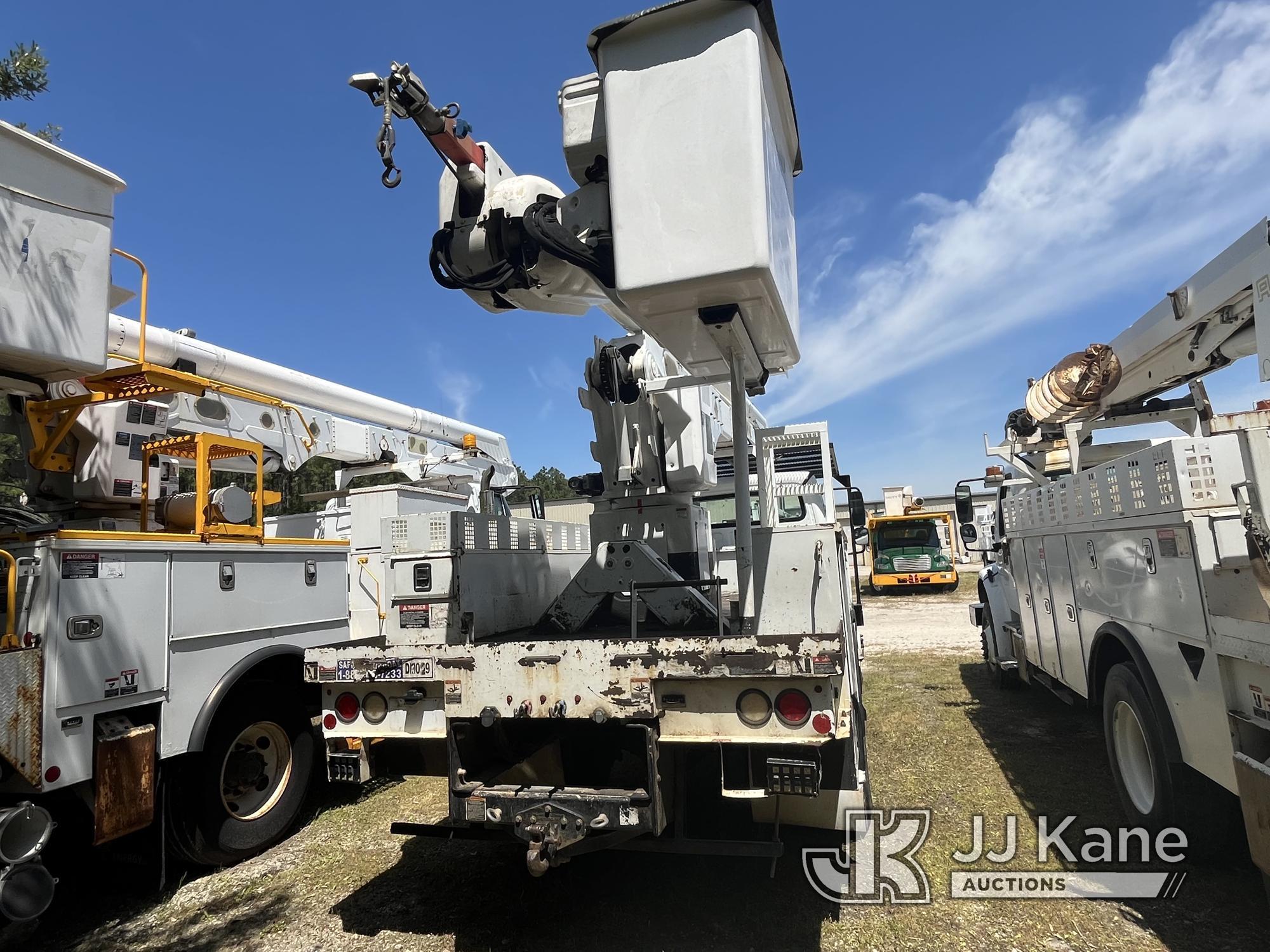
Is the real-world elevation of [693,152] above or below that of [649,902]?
above

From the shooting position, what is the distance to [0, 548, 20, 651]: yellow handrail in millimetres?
3428

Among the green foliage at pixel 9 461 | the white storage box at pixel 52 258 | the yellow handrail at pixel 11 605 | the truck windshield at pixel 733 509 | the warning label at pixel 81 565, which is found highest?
the white storage box at pixel 52 258

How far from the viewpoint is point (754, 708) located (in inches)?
110

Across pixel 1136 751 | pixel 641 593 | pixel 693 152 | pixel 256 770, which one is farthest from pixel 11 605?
pixel 1136 751

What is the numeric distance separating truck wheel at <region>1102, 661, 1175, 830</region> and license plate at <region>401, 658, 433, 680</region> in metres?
3.48

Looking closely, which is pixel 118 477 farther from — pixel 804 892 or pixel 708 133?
pixel 804 892

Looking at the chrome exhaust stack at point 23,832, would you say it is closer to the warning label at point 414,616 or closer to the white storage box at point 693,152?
the warning label at point 414,616

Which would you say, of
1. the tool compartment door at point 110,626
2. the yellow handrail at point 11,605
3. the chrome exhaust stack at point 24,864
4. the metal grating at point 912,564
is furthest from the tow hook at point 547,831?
the metal grating at point 912,564

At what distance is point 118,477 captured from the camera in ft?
17.5

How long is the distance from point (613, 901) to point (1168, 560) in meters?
3.11

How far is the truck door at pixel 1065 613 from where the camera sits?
482cm

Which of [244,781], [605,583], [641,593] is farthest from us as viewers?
[244,781]

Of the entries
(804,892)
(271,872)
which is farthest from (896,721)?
(271,872)

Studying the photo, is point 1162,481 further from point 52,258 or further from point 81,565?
point 52,258
